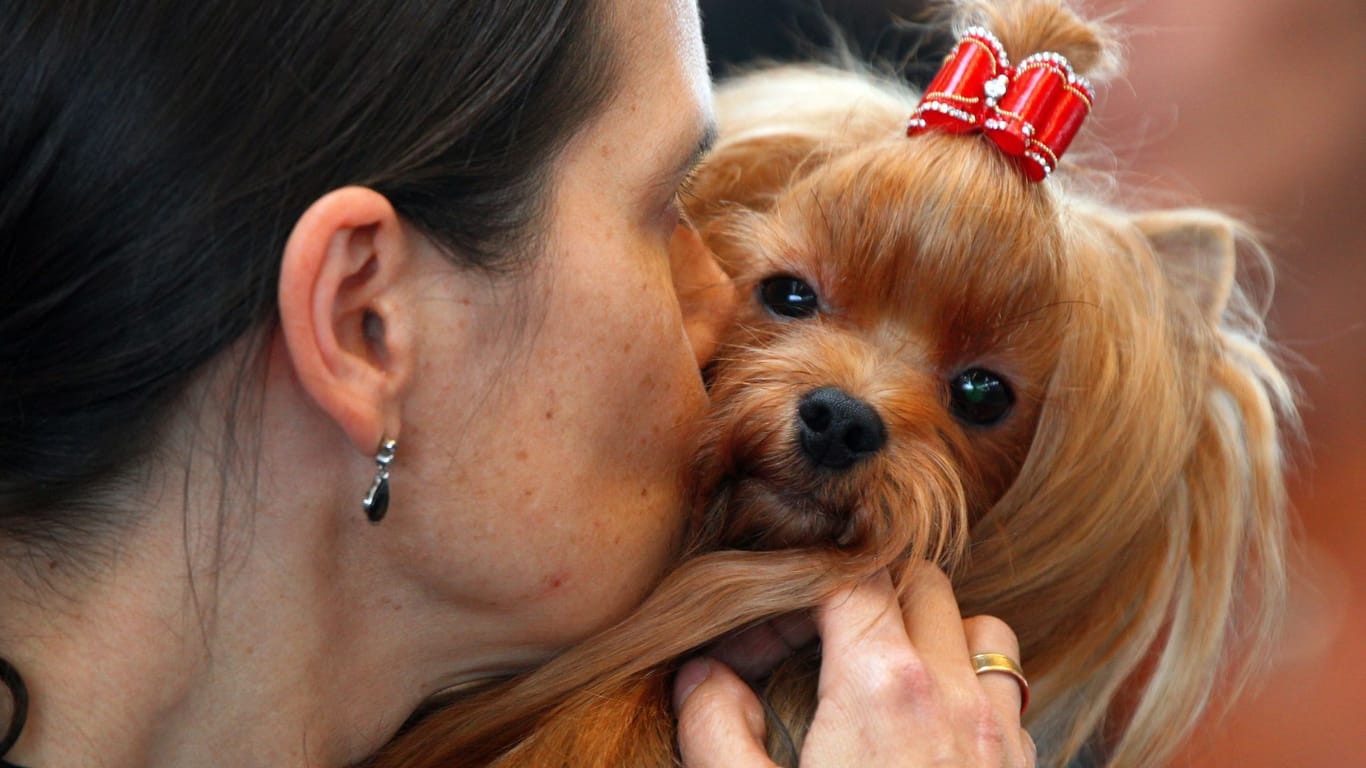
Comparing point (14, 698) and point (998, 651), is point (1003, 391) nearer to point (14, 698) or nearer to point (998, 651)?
point (998, 651)

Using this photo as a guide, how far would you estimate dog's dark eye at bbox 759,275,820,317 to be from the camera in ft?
4.41

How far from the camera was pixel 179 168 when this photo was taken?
913 millimetres

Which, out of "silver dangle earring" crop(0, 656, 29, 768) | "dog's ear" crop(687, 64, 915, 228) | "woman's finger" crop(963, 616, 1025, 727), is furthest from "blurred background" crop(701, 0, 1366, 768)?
"silver dangle earring" crop(0, 656, 29, 768)

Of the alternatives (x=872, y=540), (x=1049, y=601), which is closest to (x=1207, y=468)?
(x=1049, y=601)

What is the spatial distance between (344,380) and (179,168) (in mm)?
195

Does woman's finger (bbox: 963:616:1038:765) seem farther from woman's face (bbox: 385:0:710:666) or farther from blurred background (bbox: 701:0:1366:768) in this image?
blurred background (bbox: 701:0:1366:768)

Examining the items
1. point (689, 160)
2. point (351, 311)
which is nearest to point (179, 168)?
point (351, 311)

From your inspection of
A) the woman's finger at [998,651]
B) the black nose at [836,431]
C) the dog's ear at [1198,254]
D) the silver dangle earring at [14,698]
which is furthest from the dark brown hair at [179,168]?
the dog's ear at [1198,254]


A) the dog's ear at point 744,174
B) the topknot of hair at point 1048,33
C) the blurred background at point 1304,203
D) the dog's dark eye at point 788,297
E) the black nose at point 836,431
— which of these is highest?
the topknot of hair at point 1048,33

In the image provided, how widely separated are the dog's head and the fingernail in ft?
0.39

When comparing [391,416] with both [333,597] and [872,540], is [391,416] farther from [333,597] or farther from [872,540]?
[872,540]

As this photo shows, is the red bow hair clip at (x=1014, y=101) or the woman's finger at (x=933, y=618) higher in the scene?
the red bow hair clip at (x=1014, y=101)

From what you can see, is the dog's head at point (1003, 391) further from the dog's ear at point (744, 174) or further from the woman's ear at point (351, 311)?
the woman's ear at point (351, 311)

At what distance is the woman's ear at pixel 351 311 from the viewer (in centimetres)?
94
